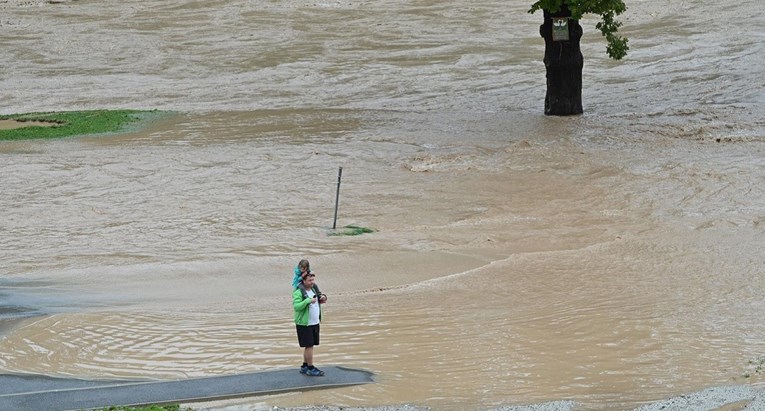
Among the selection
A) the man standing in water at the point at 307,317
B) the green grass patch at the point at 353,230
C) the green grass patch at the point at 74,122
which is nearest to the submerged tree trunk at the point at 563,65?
the green grass patch at the point at 353,230

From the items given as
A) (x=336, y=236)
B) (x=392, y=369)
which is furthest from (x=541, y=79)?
(x=392, y=369)

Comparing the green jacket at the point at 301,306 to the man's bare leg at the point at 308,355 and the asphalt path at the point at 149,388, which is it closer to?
the man's bare leg at the point at 308,355

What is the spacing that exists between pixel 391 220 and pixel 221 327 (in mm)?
5895

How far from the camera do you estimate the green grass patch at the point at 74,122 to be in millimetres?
26906

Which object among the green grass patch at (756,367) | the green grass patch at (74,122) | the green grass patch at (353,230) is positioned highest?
the green grass patch at (74,122)

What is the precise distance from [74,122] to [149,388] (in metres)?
18.4

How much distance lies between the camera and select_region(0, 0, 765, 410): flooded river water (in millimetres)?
12195

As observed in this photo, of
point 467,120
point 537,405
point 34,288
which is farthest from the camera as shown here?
point 467,120

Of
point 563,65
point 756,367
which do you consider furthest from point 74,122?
point 756,367

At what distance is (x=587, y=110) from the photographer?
90.9 feet

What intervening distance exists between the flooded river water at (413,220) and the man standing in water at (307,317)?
541 mm

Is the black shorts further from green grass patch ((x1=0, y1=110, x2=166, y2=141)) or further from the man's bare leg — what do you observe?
green grass patch ((x1=0, y1=110, x2=166, y2=141))

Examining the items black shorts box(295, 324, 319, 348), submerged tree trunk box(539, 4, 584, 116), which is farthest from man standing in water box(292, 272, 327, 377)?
submerged tree trunk box(539, 4, 584, 116)

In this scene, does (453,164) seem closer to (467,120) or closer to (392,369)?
(467,120)
